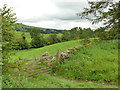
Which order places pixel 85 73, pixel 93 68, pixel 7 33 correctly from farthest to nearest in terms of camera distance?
pixel 93 68 < pixel 85 73 < pixel 7 33

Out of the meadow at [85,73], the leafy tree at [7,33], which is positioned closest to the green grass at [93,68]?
the meadow at [85,73]

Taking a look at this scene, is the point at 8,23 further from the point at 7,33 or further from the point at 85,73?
the point at 85,73

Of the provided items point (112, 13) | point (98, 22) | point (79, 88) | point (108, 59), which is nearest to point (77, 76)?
point (79, 88)

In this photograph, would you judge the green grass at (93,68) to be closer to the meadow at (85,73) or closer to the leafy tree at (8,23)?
the meadow at (85,73)

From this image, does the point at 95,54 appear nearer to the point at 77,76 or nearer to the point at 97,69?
the point at 97,69

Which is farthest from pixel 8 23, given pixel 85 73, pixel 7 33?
pixel 85 73

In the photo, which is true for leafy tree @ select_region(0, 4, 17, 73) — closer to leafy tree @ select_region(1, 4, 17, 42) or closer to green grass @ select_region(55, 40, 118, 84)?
leafy tree @ select_region(1, 4, 17, 42)

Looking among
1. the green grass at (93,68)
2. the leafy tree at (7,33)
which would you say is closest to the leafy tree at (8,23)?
the leafy tree at (7,33)

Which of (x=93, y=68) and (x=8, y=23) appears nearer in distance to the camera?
(x=8, y=23)

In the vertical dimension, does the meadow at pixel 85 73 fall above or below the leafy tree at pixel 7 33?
below

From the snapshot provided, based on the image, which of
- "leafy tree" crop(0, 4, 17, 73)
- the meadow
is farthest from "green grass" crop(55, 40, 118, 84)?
"leafy tree" crop(0, 4, 17, 73)

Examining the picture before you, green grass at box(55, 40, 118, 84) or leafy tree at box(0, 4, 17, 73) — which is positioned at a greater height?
leafy tree at box(0, 4, 17, 73)

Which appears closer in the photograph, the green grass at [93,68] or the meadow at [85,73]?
the meadow at [85,73]

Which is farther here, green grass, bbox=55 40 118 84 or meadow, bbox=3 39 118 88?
green grass, bbox=55 40 118 84
